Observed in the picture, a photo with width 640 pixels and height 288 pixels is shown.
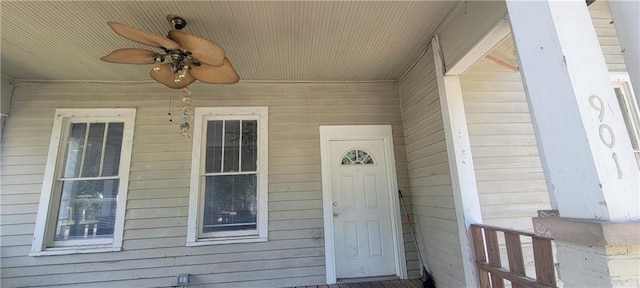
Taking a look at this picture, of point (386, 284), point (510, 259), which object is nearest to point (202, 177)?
point (386, 284)

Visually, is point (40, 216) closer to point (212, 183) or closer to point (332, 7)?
point (212, 183)

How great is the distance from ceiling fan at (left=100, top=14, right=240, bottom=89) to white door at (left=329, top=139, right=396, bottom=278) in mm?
1810

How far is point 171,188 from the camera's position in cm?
334

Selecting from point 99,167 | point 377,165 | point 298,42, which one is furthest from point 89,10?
point 377,165

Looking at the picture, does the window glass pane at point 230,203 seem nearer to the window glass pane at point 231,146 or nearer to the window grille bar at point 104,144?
the window glass pane at point 231,146

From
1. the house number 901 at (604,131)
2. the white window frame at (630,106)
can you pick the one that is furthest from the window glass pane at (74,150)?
the white window frame at (630,106)

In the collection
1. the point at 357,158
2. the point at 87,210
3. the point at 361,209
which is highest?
the point at 357,158

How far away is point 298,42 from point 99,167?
9.34 ft

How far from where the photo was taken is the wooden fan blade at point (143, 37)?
1740mm

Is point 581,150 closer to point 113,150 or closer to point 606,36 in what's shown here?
point 606,36

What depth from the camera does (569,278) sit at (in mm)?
915

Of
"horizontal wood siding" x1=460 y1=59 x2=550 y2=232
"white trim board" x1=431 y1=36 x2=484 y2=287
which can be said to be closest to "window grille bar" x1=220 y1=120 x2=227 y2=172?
"white trim board" x1=431 y1=36 x2=484 y2=287

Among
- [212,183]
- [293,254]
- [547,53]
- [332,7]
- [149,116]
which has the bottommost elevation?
[293,254]

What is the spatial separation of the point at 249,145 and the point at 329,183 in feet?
3.76
